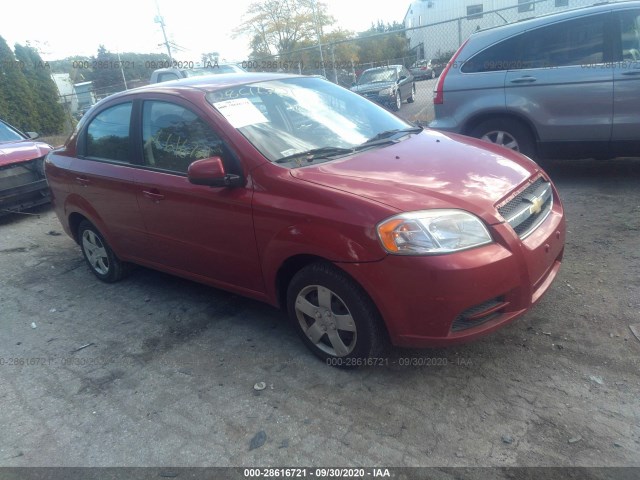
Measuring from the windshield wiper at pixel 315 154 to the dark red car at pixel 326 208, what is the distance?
0.06 feet

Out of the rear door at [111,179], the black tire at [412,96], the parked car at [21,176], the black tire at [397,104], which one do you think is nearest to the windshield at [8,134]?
the parked car at [21,176]

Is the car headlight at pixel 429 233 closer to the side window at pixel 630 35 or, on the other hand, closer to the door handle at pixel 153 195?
the door handle at pixel 153 195

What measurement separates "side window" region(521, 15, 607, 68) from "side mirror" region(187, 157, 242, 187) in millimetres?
4278

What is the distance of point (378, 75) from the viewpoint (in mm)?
15852

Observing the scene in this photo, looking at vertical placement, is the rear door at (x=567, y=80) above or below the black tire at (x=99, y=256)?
above

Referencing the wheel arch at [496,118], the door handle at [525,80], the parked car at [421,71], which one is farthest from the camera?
the parked car at [421,71]

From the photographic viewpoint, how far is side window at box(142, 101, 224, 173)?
3.51 metres

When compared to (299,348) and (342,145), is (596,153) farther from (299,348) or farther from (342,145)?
(299,348)

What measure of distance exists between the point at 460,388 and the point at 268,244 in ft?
4.58

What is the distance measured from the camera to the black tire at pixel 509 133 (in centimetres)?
600

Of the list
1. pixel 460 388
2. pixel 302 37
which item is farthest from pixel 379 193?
pixel 302 37

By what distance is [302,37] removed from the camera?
38719mm

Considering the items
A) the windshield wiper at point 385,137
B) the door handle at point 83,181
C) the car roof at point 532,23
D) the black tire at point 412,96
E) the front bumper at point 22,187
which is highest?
the car roof at point 532,23

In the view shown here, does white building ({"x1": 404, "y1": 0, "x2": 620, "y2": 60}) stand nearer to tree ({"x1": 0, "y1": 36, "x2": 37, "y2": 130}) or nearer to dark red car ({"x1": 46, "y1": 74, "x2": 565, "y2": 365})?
tree ({"x1": 0, "y1": 36, "x2": 37, "y2": 130})
